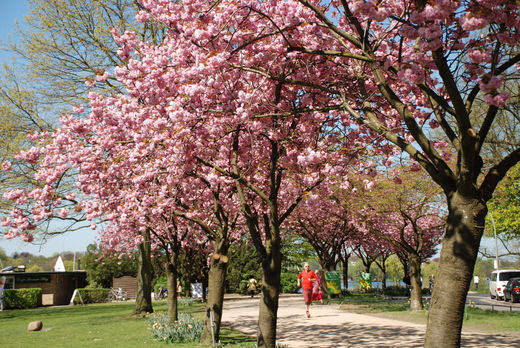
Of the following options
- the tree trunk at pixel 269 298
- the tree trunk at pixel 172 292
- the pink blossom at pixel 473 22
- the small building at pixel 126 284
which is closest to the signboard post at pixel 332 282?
the tree trunk at pixel 172 292

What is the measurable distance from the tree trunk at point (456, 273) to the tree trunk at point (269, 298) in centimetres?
336

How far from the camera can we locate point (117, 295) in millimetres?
42062

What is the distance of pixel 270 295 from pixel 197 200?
6.24 metres

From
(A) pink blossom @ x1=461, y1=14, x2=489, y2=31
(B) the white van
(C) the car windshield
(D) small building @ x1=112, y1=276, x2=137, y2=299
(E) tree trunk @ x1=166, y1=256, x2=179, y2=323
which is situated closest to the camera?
(A) pink blossom @ x1=461, y1=14, x2=489, y2=31

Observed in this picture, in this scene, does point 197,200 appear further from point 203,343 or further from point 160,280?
point 160,280

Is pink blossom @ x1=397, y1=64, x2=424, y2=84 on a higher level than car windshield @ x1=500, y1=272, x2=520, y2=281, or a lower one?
higher

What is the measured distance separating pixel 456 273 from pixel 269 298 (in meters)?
3.78

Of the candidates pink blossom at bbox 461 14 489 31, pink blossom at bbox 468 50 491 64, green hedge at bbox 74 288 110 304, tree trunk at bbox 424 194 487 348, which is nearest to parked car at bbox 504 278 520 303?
tree trunk at bbox 424 194 487 348

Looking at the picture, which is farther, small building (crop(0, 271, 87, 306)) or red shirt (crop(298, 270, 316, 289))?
small building (crop(0, 271, 87, 306))

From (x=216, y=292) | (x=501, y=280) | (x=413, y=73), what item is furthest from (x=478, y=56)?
(x=501, y=280)

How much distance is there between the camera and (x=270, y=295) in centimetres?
796

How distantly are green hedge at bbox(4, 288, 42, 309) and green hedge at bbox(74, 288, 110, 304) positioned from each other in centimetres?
309

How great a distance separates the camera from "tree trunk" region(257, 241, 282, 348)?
Result: 7875 millimetres

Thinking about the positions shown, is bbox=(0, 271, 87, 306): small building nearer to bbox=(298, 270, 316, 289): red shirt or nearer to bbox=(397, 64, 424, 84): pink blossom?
bbox=(298, 270, 316, 289): red shirt
